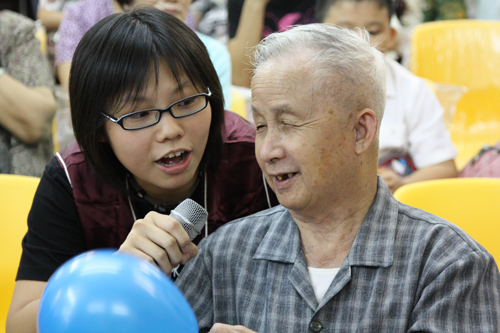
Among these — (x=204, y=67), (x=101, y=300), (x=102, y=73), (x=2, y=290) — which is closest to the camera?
(x=101, y=300)

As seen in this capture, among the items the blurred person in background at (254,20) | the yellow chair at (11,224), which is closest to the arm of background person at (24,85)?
the yellow chair at (11,224)

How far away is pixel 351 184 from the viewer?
3.84 feet

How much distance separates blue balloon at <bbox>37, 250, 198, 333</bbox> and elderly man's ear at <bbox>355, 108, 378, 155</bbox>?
51cm

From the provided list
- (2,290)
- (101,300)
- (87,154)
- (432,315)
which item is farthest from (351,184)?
(2,290)

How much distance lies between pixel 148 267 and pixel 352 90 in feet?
1.73

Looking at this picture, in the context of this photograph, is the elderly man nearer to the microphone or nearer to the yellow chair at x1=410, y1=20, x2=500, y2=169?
the microphone

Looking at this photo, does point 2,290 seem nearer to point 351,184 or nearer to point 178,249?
point 178,249

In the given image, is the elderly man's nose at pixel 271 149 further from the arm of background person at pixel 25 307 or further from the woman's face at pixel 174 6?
the woman's face at pixel 174 6

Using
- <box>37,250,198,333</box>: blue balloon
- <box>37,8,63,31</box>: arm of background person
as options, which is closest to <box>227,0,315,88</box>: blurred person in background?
<box>37,8,63,31</box>: arm of background person

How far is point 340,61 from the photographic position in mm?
1102

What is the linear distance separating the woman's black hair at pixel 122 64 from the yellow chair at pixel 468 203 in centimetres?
66

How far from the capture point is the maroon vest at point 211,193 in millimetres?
1521

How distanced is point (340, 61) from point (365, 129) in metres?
0.15

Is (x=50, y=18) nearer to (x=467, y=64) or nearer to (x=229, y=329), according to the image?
(x=467, y=64)
